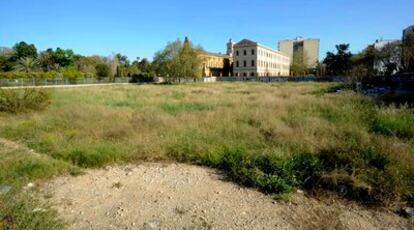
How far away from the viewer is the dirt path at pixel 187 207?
12.5ft

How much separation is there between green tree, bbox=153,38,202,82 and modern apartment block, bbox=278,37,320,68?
2220 inches

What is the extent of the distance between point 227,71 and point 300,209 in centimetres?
9237

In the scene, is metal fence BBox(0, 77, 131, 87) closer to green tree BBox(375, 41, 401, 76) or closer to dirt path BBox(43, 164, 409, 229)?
dirt path BBox(43, 164, 409, 229)

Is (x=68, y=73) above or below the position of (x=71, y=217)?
above

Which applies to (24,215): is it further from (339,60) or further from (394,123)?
(339,60)

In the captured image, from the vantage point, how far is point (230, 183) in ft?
17.1

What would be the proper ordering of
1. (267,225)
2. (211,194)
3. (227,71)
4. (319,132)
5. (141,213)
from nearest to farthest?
(267,225)
(141,213)
(211,194)
(319,132)
(227,71)

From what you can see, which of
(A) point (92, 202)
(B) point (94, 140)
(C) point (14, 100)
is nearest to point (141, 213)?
(A) point (92, 202)

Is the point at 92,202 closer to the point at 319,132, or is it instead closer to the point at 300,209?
the point at 300,209

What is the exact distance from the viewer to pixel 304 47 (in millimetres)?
109750

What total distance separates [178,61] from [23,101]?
43350mm

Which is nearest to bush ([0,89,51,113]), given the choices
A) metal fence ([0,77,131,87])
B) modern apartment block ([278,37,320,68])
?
metal fence ([0,77,131,87])

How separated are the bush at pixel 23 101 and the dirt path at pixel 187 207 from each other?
994 cm

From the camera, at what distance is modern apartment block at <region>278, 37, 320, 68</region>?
104812mm
